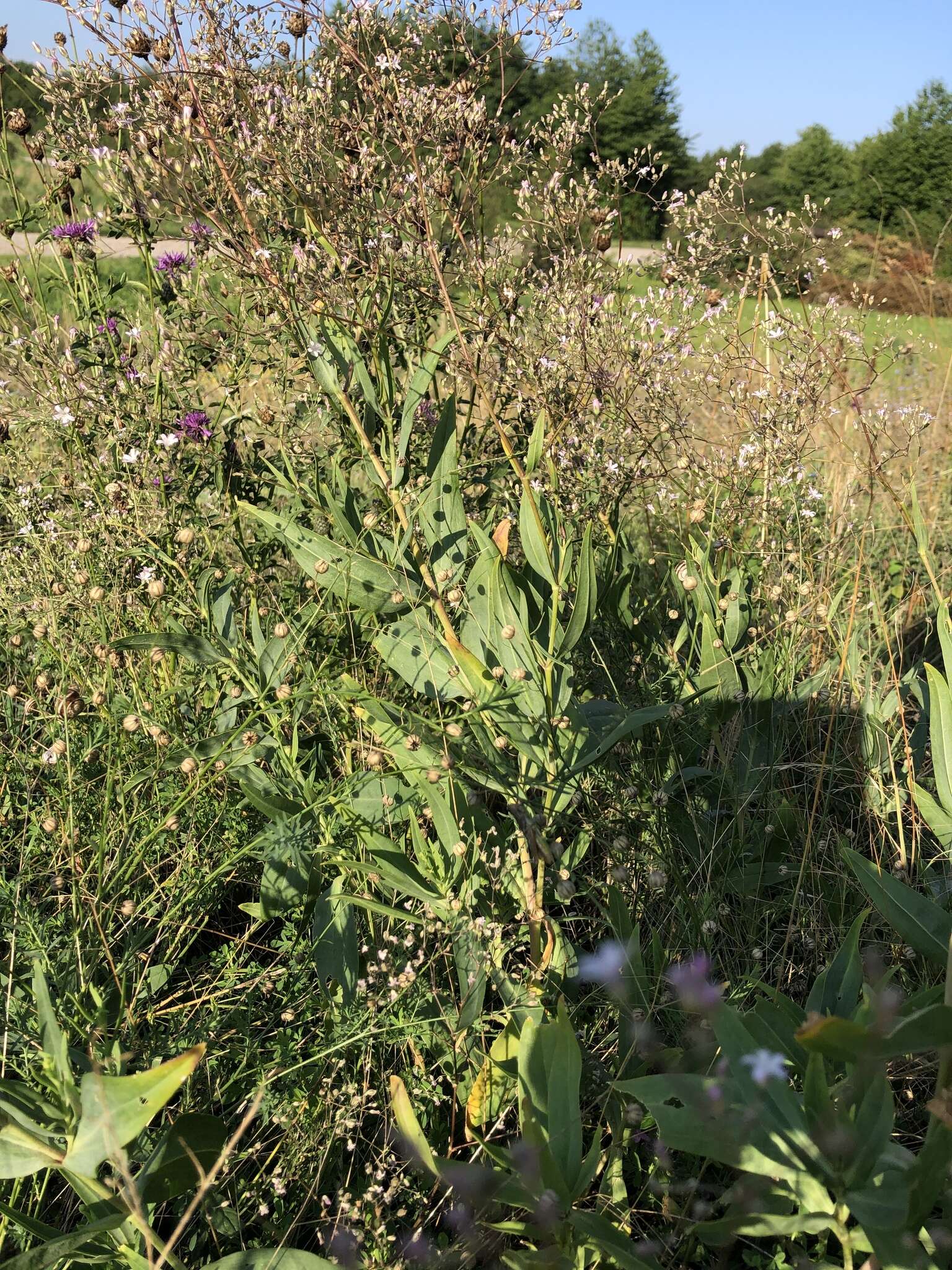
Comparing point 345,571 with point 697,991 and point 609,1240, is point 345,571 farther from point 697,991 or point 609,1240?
point 609,1240

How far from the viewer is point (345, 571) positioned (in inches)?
62.7

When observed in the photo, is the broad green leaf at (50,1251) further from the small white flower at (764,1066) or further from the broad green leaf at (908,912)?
the broad green leaf at (908,912)

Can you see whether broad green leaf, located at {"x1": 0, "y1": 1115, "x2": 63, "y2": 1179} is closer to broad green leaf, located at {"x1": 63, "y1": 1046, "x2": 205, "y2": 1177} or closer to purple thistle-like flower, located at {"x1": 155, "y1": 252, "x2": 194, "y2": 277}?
broad green leaf, located at {"x1": 63, "y1": 1046, "x2": 205, "y2": 1177}

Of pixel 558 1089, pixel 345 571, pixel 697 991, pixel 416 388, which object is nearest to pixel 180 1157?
pixel 558 1089

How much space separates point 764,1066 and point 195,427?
5.47ft

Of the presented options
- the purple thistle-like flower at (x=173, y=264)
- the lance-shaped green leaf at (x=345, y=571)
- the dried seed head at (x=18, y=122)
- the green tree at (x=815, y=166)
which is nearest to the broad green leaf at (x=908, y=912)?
the lance-shaped green leaf at (x=345, y=571)

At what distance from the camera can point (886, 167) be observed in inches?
508

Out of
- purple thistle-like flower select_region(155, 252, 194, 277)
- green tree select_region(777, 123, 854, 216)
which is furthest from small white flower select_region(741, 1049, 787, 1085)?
green tree select_region(777, 123, 854, 216)

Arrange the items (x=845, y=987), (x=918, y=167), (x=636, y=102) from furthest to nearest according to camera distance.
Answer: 1. (x=636, y=102)
2. (x=918, y=167)
3. (x=845, y=987)

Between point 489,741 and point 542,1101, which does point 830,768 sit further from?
point 542,1101

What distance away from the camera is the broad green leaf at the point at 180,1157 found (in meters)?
1.13

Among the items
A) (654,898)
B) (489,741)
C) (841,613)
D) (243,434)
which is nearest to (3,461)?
(243,434)

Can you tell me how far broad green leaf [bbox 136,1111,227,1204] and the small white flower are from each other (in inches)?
23.8

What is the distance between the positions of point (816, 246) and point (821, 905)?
1.43m
